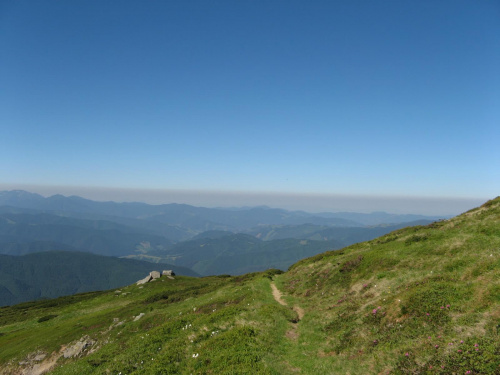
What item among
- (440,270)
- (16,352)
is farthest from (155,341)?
(16,352)

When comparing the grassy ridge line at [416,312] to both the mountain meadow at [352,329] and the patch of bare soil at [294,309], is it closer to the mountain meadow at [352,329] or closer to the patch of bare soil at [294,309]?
the mountain meadow at [352,329]

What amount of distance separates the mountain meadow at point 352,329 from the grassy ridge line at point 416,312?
2.7 inches

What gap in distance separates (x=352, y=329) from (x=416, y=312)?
4525mm

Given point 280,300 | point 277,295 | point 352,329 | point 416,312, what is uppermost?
point 416,312

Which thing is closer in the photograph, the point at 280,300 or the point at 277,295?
the point at 280,300

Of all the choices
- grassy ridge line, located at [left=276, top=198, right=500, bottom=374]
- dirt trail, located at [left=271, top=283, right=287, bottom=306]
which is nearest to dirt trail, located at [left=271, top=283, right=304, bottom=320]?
dirt trail, located at [left=271, top=283, right=287, bottom=306]

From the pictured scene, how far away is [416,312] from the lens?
51.8 ft

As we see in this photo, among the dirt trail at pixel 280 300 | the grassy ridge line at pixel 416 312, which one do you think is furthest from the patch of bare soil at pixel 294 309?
the grassy ridge line at pixel 416 312

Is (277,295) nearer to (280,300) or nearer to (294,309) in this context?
(280,300)

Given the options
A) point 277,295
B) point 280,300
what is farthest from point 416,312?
point 277,295

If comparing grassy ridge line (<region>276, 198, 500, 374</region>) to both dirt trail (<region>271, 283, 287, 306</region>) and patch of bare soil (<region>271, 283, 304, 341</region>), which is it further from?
dirt trail (<region>271, 283, 287, 306</region>)

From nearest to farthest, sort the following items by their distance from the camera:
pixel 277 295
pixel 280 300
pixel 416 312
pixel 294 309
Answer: pixel 416 312 < pixel 294 309 < pixel 280 300 < pixel 277 295

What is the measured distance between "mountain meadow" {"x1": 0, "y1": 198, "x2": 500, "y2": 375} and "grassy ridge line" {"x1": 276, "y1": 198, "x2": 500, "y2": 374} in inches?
2.7

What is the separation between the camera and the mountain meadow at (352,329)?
498 inches
